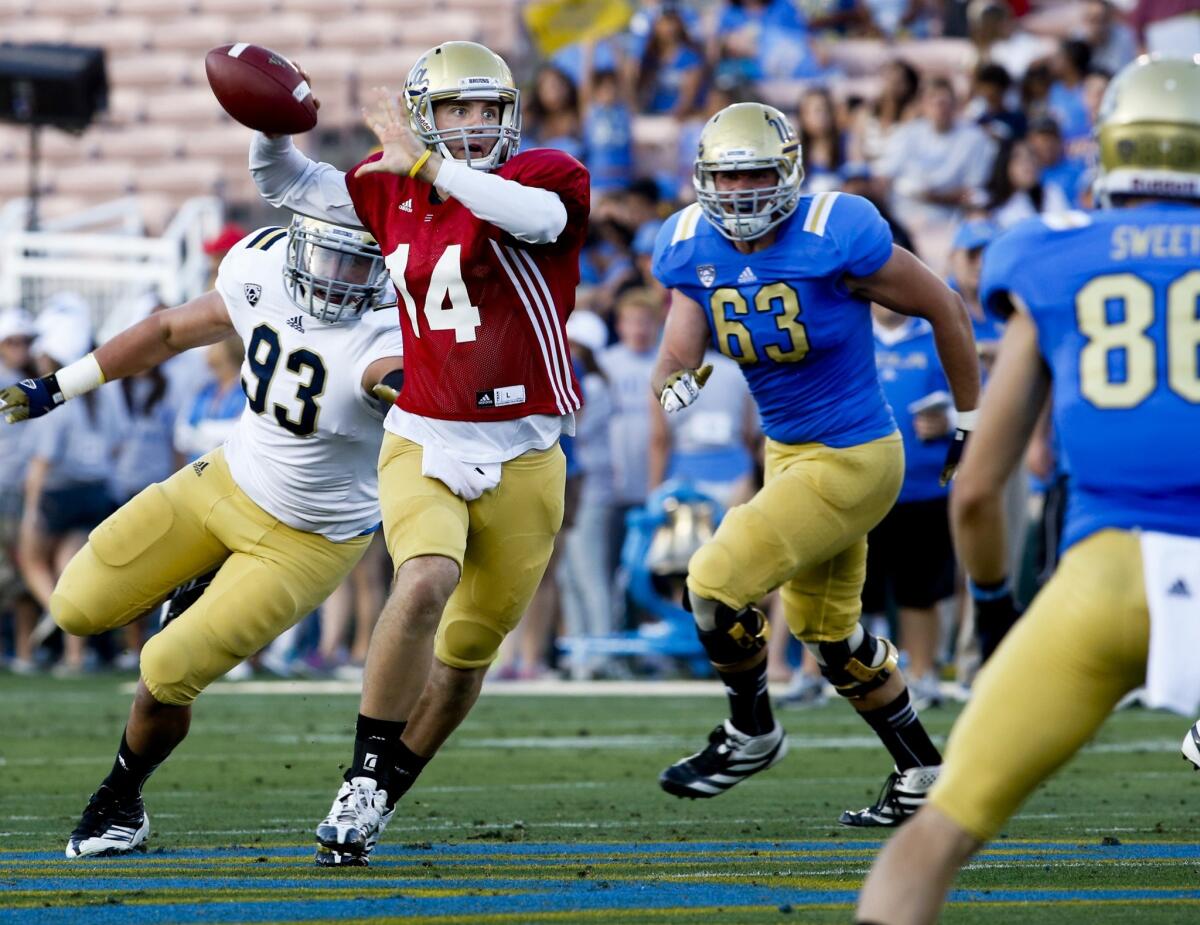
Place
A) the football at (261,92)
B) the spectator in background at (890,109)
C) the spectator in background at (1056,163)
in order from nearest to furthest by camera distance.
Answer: the football at (261,92) < the spectator in background at (1056,163) < the spectator in background at (890,109)

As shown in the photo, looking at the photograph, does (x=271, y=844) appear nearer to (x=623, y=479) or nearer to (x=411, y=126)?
(x=411, y=126)

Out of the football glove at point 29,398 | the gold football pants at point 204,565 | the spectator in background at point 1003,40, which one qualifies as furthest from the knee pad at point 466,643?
the spectator in background at point 1003,40

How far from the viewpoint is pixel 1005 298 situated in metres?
3.28

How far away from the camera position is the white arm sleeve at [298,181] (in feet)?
16.8

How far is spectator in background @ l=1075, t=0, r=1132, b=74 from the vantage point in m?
13.2

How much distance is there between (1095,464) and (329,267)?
2410mm

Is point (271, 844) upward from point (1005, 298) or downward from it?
downward

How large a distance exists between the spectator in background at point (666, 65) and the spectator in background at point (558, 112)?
1.06 metres

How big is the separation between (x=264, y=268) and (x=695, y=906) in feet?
6.85

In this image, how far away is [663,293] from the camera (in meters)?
11.6

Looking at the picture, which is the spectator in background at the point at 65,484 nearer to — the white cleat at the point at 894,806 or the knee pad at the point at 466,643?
the knee pad at the point at 466,643

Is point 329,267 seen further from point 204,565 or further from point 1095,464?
point 1095,464

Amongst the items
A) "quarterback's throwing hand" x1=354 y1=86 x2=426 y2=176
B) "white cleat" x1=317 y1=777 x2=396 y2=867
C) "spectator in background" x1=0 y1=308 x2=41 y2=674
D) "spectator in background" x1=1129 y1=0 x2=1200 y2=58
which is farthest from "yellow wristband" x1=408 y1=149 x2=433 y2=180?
"spectator in background" x1=1129 y1=0 x2=1200 y2=58

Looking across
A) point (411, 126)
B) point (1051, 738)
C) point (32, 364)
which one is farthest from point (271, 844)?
point (32, 364)
